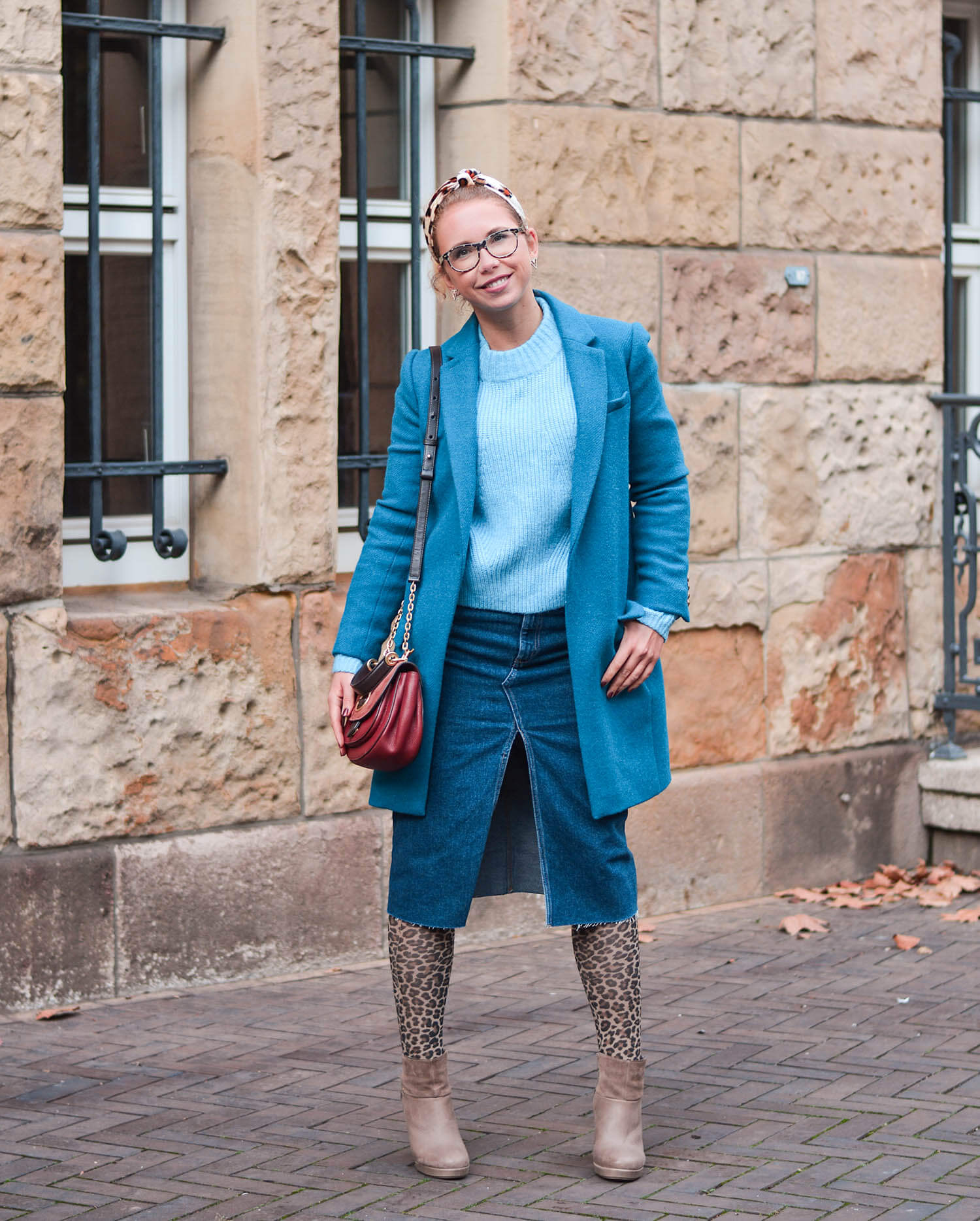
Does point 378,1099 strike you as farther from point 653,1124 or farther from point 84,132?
point 84,132

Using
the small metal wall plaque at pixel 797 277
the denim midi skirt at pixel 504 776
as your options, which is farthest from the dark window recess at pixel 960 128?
the denim midi skirt at pixel 504 776

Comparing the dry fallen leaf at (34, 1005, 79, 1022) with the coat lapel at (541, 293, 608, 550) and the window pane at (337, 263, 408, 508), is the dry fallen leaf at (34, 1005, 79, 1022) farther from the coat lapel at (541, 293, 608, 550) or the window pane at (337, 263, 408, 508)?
the coat lapel at (541, 293, 608, 550)

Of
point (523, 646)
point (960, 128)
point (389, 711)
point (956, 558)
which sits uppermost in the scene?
point (960, 128)

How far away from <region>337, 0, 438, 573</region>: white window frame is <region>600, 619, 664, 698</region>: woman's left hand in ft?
7.14

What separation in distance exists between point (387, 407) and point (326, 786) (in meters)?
1.25

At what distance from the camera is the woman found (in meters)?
3.79

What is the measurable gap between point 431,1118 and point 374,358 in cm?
287

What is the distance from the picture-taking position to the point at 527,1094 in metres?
4.34

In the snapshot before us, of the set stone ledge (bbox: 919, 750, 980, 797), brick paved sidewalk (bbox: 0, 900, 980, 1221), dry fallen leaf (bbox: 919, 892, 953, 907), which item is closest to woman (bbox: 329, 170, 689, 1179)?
brick paved sidewalk (bbox: 0, 900, 980, 1221)

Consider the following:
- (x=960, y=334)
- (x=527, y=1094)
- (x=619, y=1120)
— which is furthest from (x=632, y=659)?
(x=960, y=334)

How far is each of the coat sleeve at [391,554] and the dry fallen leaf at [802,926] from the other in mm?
2495

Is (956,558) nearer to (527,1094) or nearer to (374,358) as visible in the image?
(374,358)

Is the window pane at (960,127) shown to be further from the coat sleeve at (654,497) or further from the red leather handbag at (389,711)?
the red leather handbag at (389,711)

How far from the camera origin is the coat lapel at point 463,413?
3787mm
